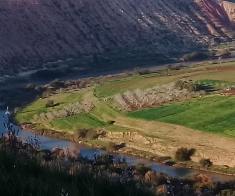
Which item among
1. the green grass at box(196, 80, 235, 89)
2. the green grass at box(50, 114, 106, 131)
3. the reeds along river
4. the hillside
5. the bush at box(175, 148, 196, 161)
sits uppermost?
the hillside

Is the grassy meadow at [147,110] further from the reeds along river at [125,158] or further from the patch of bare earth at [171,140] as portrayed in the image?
the reeds along river at [125,158]

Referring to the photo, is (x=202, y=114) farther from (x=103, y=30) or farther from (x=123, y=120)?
(x=103, y=30)

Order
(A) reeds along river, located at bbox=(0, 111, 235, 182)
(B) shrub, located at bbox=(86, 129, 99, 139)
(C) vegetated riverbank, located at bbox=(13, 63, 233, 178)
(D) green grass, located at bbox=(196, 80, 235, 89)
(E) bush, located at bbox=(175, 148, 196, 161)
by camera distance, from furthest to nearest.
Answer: (D) green grass, located at bbox=(196, 80, 235, 89) < (B) shrub, located at bbox=(86, 129, 99, 139) < (C) vegetated riverbank, located at bbox=(13, 63, 233, 178) < (E) bush, located at bbox=(175, 148, 196, 161) < (A) reeds along river, located at bbox=(0, 111, 235, 182)

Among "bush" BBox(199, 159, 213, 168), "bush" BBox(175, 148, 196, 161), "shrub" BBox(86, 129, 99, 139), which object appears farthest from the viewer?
"shrub" BBox(86, 129, 99, 139)

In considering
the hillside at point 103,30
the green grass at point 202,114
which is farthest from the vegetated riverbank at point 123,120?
the hillside at point 103,30

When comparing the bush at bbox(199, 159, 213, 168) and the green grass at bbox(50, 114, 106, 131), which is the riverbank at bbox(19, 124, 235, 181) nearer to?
the bush at bbox(199, 159, 213, 168)

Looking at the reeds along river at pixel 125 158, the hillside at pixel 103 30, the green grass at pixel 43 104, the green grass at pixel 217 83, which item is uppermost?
the hillside at pixel 103 30

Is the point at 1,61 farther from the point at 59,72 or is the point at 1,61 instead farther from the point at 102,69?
the point at 102,69

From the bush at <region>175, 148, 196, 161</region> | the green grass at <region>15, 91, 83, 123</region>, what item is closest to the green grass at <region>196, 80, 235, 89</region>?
the green grass at <region>15, 91, 83, 123</region>
